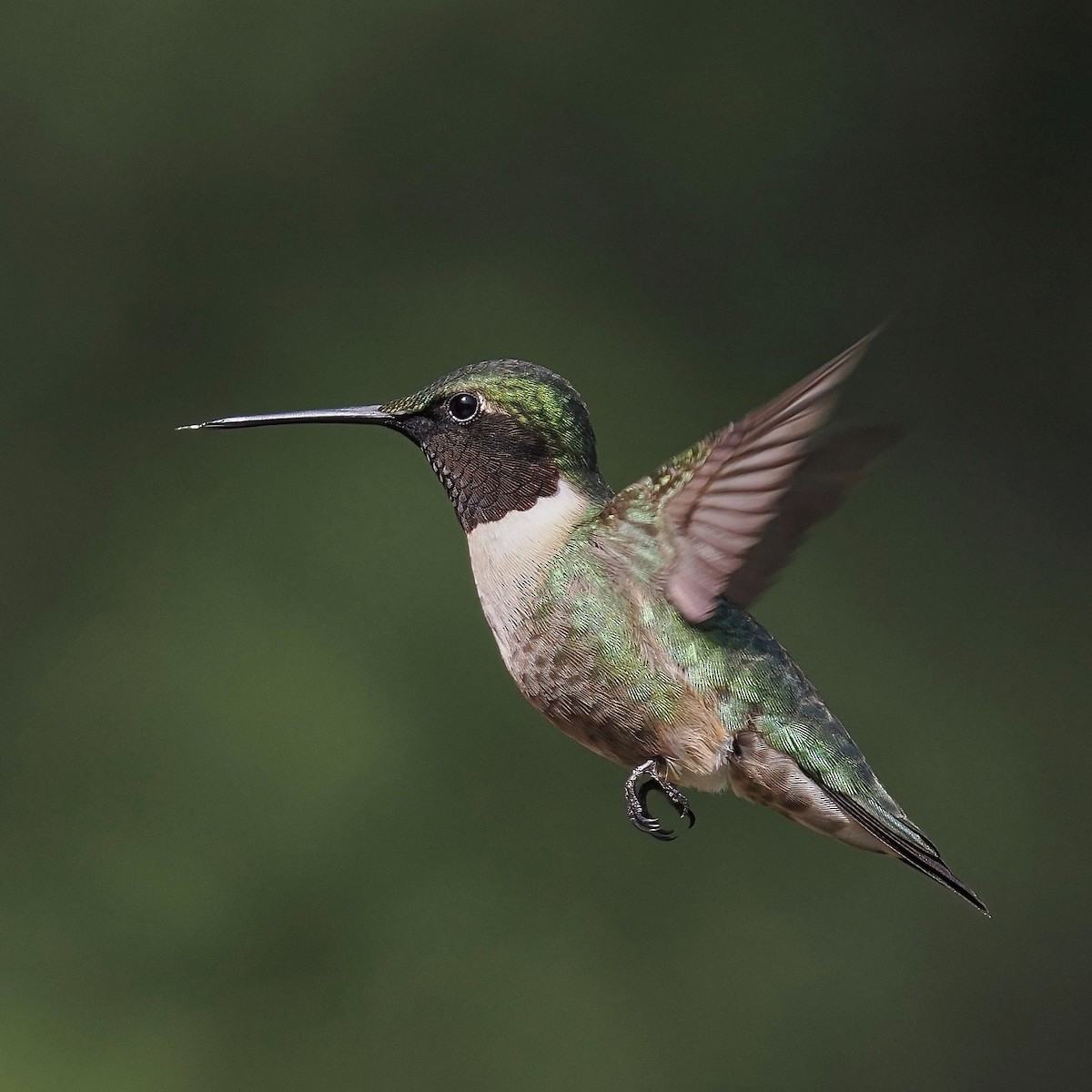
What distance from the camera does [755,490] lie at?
4.84ft

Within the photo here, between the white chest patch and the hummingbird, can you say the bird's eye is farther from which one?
the white chest patch

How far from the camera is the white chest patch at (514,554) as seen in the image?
171 cm

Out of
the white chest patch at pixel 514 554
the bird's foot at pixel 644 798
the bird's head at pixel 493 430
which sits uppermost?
the bird's head at pixel 493 430

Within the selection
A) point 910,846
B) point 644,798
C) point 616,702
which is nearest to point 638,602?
point 616,702

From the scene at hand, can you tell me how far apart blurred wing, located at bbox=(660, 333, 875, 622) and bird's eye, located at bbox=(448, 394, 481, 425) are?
282mm

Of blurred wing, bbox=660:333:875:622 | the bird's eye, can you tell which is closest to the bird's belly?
blurred wing, bbox=660:333:875:622

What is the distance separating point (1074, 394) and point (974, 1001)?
2.03 m

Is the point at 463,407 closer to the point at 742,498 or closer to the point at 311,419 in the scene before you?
the point at 311,419

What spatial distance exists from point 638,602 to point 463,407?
305 mm

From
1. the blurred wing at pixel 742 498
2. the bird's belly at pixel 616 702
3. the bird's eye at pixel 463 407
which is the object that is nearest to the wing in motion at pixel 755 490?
the blurred wing at pixel 742 498

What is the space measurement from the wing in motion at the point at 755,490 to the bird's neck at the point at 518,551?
7.3 inches

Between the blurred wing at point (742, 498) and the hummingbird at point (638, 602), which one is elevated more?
the blurred wing at point (742, 498)

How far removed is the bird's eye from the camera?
177cm

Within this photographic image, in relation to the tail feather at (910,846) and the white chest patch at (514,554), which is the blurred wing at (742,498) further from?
the tail feather at (910,846)
